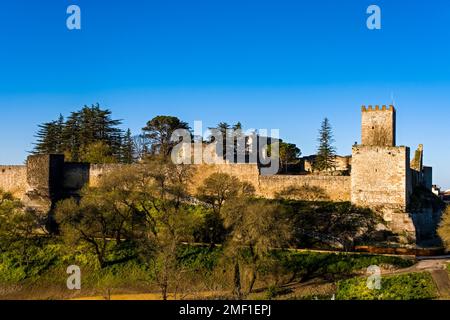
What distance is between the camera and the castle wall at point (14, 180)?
141 feet

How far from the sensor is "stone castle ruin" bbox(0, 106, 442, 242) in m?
33.4

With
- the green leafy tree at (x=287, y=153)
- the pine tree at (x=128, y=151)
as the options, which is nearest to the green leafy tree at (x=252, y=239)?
the green leafy tree at (x=287, y=153)

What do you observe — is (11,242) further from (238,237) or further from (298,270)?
(298,270)

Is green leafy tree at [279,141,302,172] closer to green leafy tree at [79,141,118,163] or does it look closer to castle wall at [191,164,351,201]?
castle wall at [191,164,351,201]

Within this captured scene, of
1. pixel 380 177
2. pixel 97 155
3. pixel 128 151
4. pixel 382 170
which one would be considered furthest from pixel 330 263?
pixel 128 151

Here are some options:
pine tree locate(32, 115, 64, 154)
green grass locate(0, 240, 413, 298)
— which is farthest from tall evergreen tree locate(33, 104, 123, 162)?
green grass locate(0, 240, 413, 298)

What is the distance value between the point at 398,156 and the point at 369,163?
1.85 metres

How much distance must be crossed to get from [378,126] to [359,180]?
3.99 metres

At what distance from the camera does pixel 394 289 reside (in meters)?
23.4

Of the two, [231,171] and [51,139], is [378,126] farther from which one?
A: [51,139]

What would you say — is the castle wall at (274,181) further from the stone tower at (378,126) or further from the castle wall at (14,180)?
the castle wall at (14,180)
